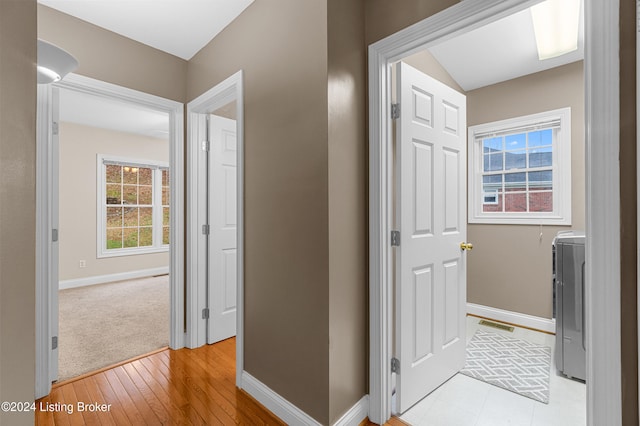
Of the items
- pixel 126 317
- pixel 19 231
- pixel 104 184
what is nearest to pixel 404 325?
pixel 19 231

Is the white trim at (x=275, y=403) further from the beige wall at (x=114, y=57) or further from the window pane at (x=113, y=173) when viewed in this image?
the window pane at (x=113, y=173)

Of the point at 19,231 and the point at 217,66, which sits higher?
the point at 217,66

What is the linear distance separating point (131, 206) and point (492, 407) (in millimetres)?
6021

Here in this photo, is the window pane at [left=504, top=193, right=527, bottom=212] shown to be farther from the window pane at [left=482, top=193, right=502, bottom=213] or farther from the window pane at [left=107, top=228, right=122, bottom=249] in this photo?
the window pane at [left=107, top=228, right=122, bottom=249]

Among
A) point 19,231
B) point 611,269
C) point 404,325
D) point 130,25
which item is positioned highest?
point 130,25

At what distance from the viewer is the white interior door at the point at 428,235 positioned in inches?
69.1

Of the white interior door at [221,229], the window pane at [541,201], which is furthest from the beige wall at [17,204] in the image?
the window pane at [541,201]

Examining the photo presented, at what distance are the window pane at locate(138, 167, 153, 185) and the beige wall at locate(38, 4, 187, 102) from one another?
3.72m

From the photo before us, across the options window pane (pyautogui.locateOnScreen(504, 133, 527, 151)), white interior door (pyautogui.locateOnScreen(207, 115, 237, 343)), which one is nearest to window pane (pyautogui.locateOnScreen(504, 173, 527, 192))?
window pane (pyautogui.locateOnScreen(504, 133, 527, 151))

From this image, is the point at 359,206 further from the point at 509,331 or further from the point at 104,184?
the point at 104,184

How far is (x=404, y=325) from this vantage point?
1753mm

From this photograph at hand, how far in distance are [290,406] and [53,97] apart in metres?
2.50

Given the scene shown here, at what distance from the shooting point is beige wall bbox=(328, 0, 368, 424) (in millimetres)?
1530

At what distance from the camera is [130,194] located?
5570 millimetres
